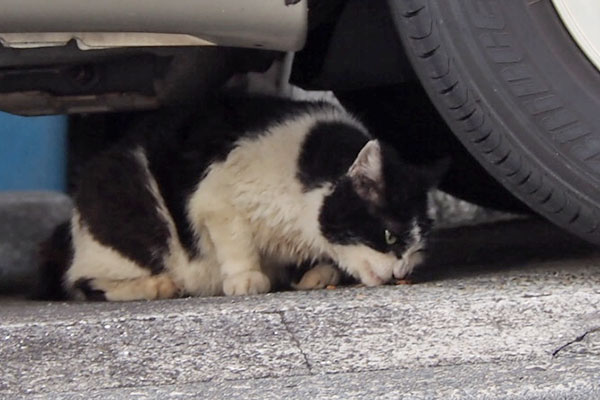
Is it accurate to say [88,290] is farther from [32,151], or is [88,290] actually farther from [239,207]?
[32,151]

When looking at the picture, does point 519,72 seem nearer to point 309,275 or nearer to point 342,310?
point 342,310

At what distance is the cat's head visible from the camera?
2770mm

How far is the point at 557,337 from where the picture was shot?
6.58 ft

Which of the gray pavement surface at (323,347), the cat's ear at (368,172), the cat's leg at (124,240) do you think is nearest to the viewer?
the gray pavement surface at (323,347)

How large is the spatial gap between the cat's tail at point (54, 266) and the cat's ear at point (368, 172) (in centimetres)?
91

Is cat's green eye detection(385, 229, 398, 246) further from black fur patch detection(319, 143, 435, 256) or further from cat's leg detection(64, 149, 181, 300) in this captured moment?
cat's leg detection(64, 149, 181, 300)

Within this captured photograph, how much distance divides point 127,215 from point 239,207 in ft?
1.12

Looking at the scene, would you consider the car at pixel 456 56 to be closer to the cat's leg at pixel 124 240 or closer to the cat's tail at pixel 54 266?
the cat's leg at pixel 124 240

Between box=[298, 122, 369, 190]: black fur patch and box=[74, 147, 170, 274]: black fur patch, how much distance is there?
0.46 metres

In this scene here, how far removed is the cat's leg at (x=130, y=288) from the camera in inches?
115

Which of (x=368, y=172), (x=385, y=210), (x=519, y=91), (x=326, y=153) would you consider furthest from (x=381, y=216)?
(x=519, y=91)

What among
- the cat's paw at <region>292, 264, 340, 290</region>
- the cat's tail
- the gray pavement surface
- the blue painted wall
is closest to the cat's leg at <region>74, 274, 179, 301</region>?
the cat's tail

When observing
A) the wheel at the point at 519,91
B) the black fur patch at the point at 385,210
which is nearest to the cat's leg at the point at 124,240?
the black fur patch at the point at 385,210

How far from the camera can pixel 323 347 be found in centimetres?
196
